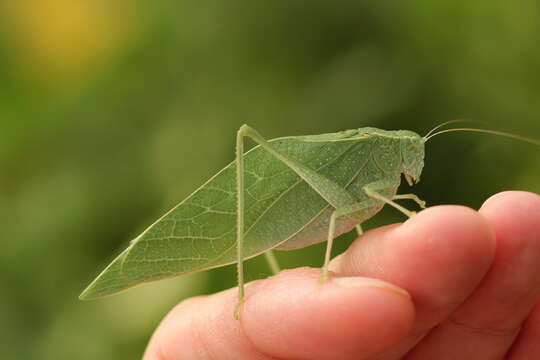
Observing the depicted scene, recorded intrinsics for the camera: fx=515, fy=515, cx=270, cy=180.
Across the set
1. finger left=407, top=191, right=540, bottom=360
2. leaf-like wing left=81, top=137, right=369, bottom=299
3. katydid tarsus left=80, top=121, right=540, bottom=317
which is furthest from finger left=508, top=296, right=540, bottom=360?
leaf-like wing left=81, top=137, right=369, bottom=299

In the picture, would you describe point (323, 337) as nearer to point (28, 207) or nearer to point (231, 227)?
point (231, 227)

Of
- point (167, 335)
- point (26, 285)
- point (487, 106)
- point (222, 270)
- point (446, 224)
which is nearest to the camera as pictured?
point (446, 224)

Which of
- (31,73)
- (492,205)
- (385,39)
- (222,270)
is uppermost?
(31,73)

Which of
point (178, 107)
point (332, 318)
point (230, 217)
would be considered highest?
point (178, 107)

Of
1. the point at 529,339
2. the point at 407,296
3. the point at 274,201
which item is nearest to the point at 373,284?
the point at 407,296

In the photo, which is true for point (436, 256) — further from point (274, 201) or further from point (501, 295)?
point (274, 201)

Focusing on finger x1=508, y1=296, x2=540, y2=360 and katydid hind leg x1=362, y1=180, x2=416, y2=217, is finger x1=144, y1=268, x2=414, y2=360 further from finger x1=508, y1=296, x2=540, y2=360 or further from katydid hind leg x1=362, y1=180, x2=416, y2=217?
finger x1=508, y1=296, x2=540, y2=360

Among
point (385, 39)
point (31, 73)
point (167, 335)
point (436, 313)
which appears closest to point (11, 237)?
point (31, 73)

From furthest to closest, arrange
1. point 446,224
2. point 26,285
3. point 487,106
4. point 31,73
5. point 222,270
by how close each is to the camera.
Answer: point 31,73, point 26,285, point 222,270, point 487,106, point 446,224
